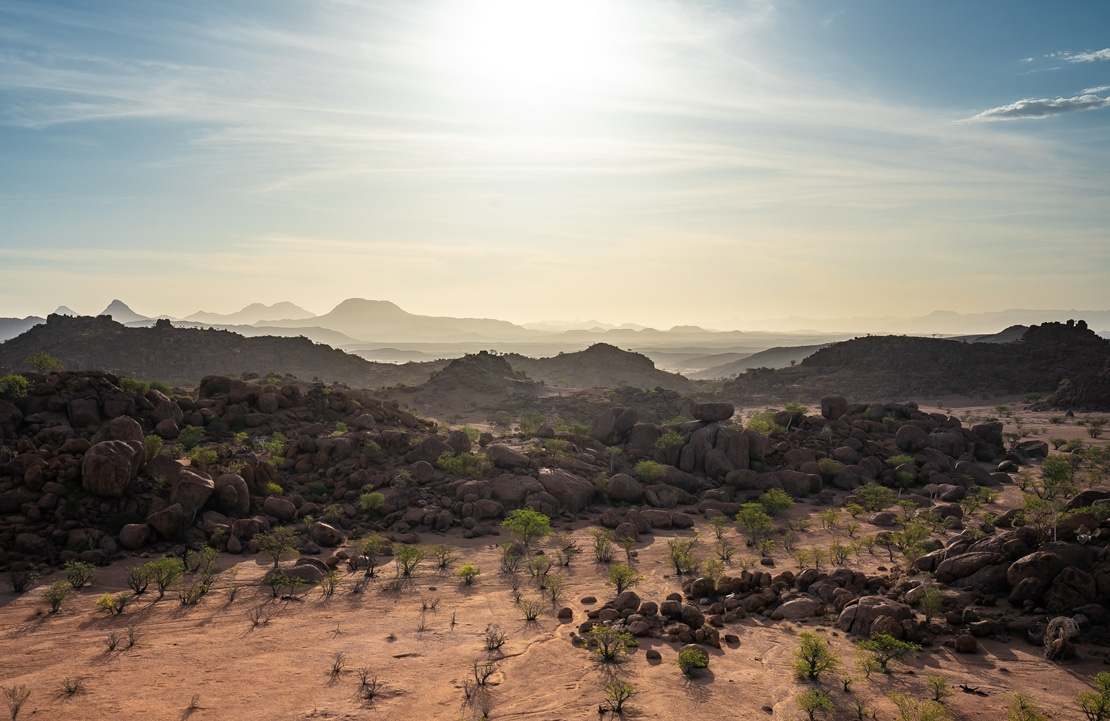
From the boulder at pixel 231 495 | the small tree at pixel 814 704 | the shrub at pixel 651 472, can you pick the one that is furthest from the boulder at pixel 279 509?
the small tree at pixel 814 704

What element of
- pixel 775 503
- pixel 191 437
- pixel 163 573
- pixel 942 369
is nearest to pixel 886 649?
pixel 775 503

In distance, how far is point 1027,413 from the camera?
5969 cm

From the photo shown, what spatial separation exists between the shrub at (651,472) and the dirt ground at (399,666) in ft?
42.5

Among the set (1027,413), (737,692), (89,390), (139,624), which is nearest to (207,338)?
(89,390)

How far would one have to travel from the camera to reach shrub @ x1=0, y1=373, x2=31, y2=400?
2214 cm

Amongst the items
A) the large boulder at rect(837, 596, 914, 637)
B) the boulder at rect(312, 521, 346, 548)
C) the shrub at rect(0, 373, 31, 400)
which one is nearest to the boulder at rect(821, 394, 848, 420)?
the large boulder at rect(837, 596, 914, 637)

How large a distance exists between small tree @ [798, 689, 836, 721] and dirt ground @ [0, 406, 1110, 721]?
0.62ft

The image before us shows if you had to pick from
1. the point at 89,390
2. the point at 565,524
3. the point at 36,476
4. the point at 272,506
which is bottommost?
the point at 565,524

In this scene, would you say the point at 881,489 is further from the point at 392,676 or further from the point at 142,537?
the point at 142,537

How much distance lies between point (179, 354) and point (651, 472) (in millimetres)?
82526

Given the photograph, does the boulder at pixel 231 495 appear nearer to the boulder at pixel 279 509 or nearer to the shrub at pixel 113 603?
the boulder at pixel 279 509

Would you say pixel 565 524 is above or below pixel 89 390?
below

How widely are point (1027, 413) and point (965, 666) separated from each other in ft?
205

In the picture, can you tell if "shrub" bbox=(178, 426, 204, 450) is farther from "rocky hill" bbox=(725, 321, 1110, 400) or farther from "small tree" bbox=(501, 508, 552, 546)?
"rocky hill" bbox=(725, 321, 1110, 400)
